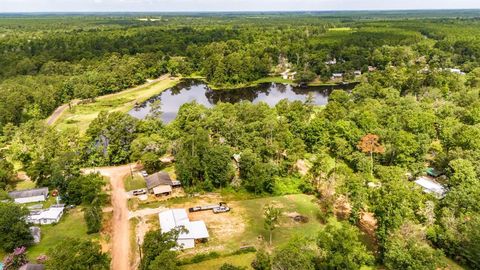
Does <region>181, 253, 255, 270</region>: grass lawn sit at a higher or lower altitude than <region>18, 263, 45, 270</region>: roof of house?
lower

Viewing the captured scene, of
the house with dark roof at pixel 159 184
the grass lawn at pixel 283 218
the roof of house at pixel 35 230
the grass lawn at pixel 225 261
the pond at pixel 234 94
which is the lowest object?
the grass lawn at pixel 225 261

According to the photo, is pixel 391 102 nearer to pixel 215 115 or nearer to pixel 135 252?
pixel 215 115

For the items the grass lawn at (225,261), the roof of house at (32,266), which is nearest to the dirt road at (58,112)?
the roof of house at (32,266)

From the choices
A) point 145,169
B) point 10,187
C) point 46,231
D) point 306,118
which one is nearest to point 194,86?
point 306,118

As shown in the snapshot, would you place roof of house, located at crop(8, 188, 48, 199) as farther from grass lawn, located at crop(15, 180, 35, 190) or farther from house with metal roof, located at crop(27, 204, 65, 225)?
house with metal roof, located at crop(27, 204, 65, 225)

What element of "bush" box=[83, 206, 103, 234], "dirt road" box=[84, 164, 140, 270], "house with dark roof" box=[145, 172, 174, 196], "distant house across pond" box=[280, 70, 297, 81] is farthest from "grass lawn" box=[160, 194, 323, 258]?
"distant house across pond" box=[280, 70, 297, 81]

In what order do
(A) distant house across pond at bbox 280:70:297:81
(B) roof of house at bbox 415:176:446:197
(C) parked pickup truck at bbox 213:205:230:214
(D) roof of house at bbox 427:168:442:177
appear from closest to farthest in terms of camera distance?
(C) parked pickup truck at bbox 213:205:230:214 → (B) roof of house at bbox 415:176:446:197 → (D) roof of house at bbox 427:168:442:177 → (A) distant house across pond at bbox 280:70:297:81

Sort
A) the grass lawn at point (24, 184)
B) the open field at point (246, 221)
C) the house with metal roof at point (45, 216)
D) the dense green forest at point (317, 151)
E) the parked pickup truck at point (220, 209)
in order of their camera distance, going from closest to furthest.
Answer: the dense green forest at point (317, 151) < the open field at point (246, 221) < the house with metal roof at point (45, 216) < the parked pickup truck at point (220, 209) < the grass lawn at point (24, 184)

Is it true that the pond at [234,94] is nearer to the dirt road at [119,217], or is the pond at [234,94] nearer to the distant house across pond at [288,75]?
the distant house across pond at [288,75]
